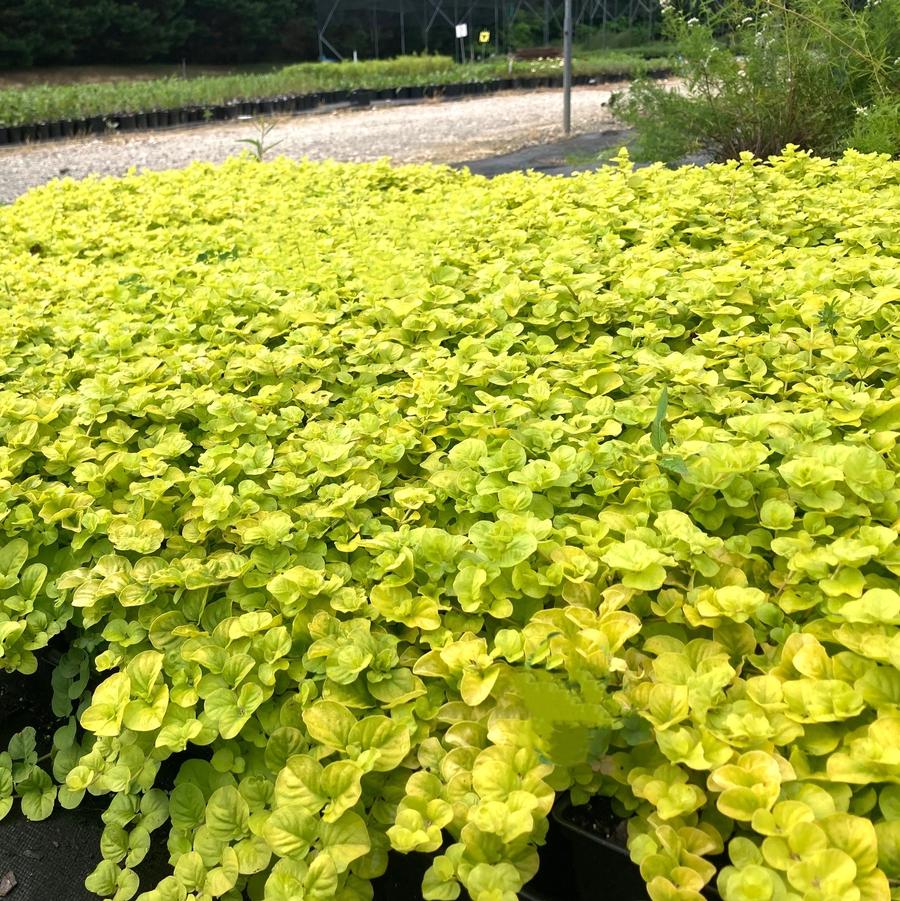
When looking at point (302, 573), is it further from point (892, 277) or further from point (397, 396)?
point (892, 277)

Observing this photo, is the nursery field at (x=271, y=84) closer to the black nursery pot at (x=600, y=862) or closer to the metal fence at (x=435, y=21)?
the metal fence at (x=435, y=21)

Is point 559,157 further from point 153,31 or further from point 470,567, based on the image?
point 153,31

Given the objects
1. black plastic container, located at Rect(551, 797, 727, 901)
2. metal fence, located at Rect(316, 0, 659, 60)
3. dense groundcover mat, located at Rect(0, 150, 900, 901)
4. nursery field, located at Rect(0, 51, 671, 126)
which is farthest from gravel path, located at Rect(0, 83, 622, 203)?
metal fence, located at Rect(316, 0, 659, 60)

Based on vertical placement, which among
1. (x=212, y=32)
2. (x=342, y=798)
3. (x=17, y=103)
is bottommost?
(x=342, y=798)

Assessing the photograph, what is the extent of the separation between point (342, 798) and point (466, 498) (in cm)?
64

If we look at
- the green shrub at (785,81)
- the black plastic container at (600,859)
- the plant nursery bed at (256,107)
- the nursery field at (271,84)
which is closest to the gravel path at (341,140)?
the plant nursery bed at (256,107)

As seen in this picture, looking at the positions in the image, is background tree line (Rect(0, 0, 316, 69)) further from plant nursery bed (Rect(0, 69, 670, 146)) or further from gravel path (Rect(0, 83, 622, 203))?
gravel path (Rect(0, 83, 622, 203))

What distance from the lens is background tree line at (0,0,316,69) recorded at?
23.1 metres

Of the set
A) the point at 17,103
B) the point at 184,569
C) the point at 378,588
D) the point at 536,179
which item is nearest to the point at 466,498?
the point at 378,588

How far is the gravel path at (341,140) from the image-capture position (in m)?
10.9

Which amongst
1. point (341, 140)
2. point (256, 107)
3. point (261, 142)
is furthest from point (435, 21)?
point (261, 142)

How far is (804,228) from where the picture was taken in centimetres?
303

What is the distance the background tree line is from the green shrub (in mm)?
22781

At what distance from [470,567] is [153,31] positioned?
29.3 metres
